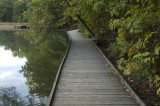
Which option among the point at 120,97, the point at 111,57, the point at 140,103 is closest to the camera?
the point at 140,103

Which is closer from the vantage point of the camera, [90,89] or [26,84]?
[90,89]

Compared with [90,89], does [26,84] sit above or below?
below

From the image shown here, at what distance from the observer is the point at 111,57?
9.96 meters

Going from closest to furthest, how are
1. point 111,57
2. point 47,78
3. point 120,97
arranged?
point 120,97
point 47,78
point 111,57

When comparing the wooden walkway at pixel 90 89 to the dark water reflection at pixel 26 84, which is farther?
the dark water reflection at pixel 26 84

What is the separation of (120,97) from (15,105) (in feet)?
11.2

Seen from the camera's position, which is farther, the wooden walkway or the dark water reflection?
the dark water reflection

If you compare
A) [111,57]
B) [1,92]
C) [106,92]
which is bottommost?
[111,57]

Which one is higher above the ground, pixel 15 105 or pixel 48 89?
pixel 15 105

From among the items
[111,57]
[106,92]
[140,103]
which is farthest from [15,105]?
[111,57]

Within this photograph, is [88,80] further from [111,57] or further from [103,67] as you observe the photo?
[111,57]

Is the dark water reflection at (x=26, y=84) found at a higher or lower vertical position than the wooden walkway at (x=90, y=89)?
lower

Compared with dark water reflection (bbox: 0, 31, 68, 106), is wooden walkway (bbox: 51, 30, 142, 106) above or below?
above

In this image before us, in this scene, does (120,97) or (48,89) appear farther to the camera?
(48,89)
